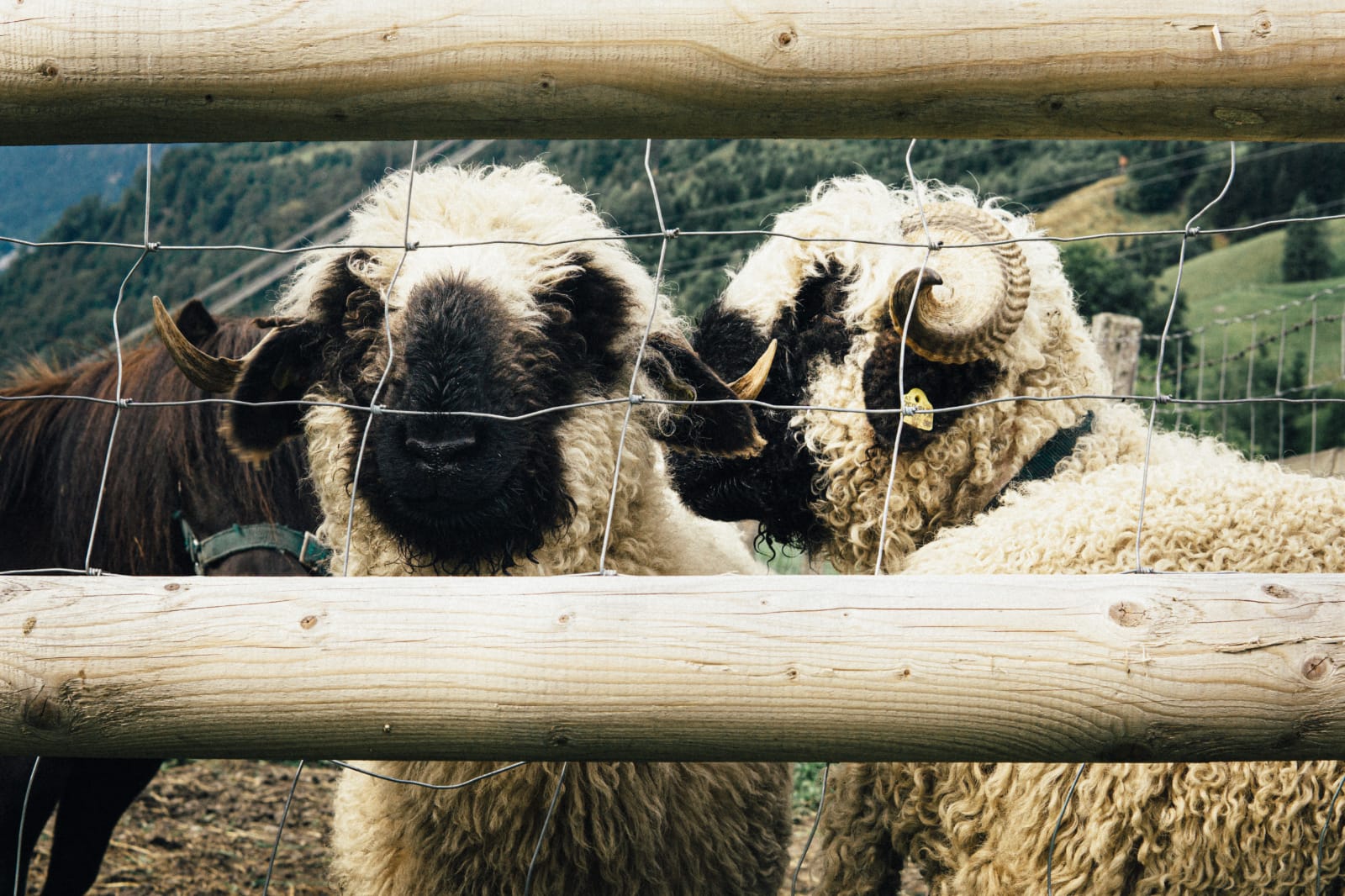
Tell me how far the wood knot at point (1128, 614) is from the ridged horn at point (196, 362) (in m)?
2.04

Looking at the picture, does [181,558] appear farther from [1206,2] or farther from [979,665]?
[1206,2]

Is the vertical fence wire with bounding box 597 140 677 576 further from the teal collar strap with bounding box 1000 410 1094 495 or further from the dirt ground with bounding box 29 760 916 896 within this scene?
the dirt ground with bounding box 29 760 916 896

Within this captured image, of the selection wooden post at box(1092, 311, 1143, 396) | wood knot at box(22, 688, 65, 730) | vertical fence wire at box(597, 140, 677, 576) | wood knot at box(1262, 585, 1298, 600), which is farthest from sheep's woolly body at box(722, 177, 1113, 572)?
wooden post at box(1092, 311, 1143, 396)

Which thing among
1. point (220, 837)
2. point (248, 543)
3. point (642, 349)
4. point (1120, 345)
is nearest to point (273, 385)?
point (248, 543)

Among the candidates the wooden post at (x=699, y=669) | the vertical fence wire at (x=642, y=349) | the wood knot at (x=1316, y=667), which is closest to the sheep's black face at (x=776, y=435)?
the vertical fence wire at (x=642, y=349)

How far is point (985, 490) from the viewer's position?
9.98ft

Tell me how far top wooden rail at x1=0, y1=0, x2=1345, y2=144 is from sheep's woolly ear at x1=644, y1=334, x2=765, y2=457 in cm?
105

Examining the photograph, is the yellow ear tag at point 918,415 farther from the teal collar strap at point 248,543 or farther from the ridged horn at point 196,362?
the teal collar strap at point 248,543

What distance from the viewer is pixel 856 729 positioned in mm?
1513

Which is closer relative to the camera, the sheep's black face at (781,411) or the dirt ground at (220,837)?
the sheep's black face at (781,411)

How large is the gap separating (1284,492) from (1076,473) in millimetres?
586

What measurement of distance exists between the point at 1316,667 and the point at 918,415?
1.60 meters

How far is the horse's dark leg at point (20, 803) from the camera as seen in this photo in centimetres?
351

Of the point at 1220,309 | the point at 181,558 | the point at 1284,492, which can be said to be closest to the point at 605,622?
the point at 1284,492
